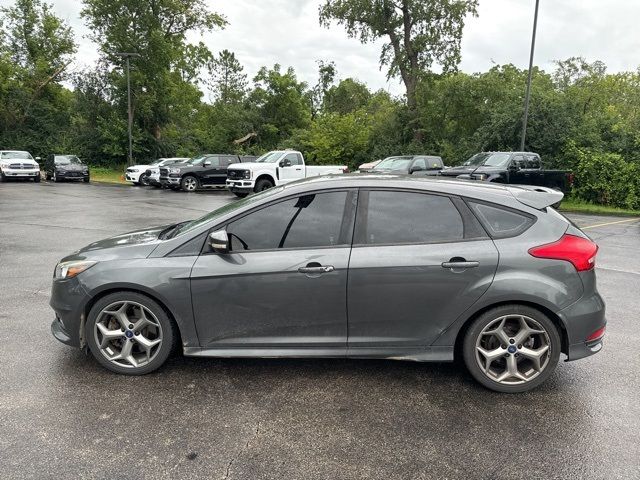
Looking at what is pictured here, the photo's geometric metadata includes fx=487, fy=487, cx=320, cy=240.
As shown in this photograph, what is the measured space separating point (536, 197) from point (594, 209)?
17080mm

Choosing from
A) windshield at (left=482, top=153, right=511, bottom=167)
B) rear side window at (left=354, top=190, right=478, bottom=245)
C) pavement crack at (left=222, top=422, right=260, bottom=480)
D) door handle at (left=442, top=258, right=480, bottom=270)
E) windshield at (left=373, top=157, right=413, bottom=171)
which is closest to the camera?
pavement crack at (left=222, top=422, right=260, bottom=480)

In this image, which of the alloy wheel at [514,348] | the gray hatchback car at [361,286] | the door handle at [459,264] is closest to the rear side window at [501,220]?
the gray hatchback car at [361,286]

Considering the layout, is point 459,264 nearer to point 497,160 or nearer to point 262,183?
point 497,160

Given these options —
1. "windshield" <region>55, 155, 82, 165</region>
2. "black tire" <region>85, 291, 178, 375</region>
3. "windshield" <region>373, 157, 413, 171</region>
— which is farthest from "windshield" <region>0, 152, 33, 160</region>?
"black tire" <region>85, 291, 178, 375</region>

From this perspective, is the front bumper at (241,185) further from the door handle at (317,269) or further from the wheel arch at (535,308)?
the wheel arch at (535,308)

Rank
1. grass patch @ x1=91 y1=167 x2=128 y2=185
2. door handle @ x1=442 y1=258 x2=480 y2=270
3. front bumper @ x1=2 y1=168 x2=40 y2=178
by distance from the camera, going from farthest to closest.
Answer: grass patch @ x1=91 y1=167 x2=128 y2=185
front bumper @ x1=2 y1=168 x2=40 y2=178
door handle @ x1=442 y1=258 x2=480 y2=270

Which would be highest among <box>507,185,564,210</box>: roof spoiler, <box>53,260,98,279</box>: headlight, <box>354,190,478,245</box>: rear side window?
<box>507,185,564,210</box>: roof spoiler

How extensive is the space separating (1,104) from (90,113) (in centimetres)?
939

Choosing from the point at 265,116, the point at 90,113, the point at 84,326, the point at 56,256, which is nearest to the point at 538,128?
the point at 56,256

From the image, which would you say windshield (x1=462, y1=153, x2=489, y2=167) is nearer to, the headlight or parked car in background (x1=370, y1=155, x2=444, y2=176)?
parked car in background (x1=370, y1=155, x2=444, y2=176)

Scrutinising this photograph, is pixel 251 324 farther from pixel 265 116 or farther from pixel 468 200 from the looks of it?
pixel 265 116

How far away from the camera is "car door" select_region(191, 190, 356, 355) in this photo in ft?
11.5

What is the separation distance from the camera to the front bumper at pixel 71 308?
12.1ft

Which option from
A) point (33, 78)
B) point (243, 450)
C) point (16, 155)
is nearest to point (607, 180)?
point (243, 450)
